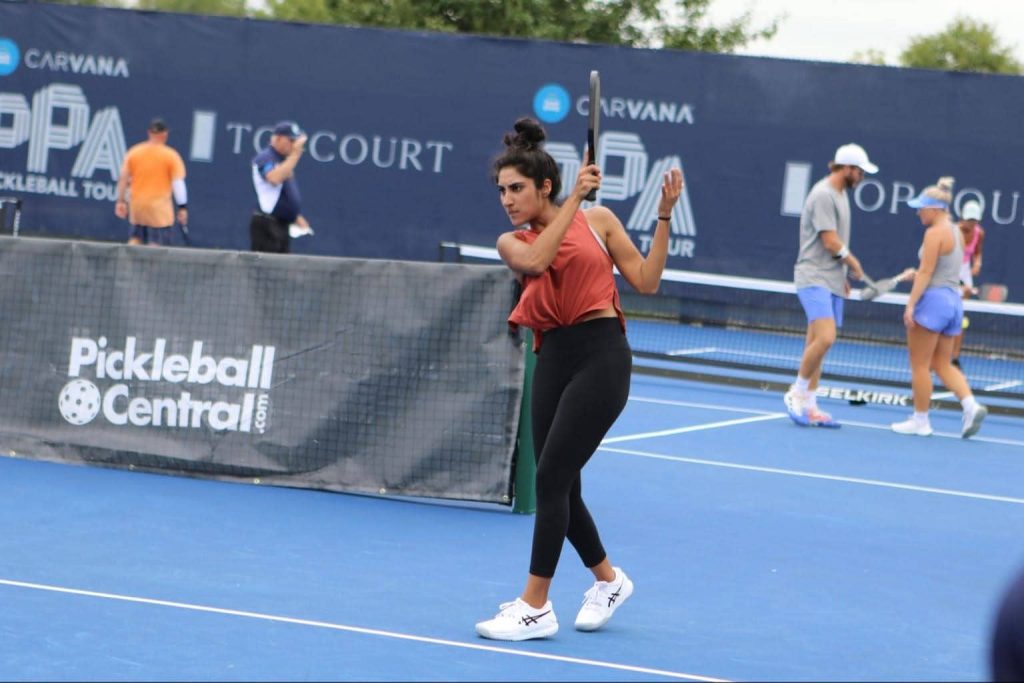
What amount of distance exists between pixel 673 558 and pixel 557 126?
538 inches

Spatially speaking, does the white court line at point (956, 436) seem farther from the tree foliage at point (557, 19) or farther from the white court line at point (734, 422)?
the tree foliage at point (557, 19)

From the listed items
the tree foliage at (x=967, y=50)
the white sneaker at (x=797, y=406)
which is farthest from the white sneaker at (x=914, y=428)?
the tree foliage at (x=967, y=50)

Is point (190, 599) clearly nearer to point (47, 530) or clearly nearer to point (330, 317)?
point (47, 530)

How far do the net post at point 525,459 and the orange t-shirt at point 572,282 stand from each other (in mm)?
2361

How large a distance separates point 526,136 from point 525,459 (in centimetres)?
277

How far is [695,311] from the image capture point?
1966 cm

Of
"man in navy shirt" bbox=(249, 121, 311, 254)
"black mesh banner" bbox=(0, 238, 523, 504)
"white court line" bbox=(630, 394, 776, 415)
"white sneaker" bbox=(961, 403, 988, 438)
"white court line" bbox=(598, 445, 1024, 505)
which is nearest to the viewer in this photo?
"black mesh banner" bbox=(0, 238, 523, 504)

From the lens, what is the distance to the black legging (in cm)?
557

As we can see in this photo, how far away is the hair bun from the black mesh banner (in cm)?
247

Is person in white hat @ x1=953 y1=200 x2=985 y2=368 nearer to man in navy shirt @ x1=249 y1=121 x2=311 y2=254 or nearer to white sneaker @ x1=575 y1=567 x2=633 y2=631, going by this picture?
man in navy shirt @ x1=249 y1=121 x2=311 y2=254

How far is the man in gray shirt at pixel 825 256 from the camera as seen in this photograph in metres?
11.6

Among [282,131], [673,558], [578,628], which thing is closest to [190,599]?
[578,628]

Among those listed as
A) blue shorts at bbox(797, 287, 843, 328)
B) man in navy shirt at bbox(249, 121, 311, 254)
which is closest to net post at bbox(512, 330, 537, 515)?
blue shorts at bbox(797, 287, 843, 328)

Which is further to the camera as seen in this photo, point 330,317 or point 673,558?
point 330,317
